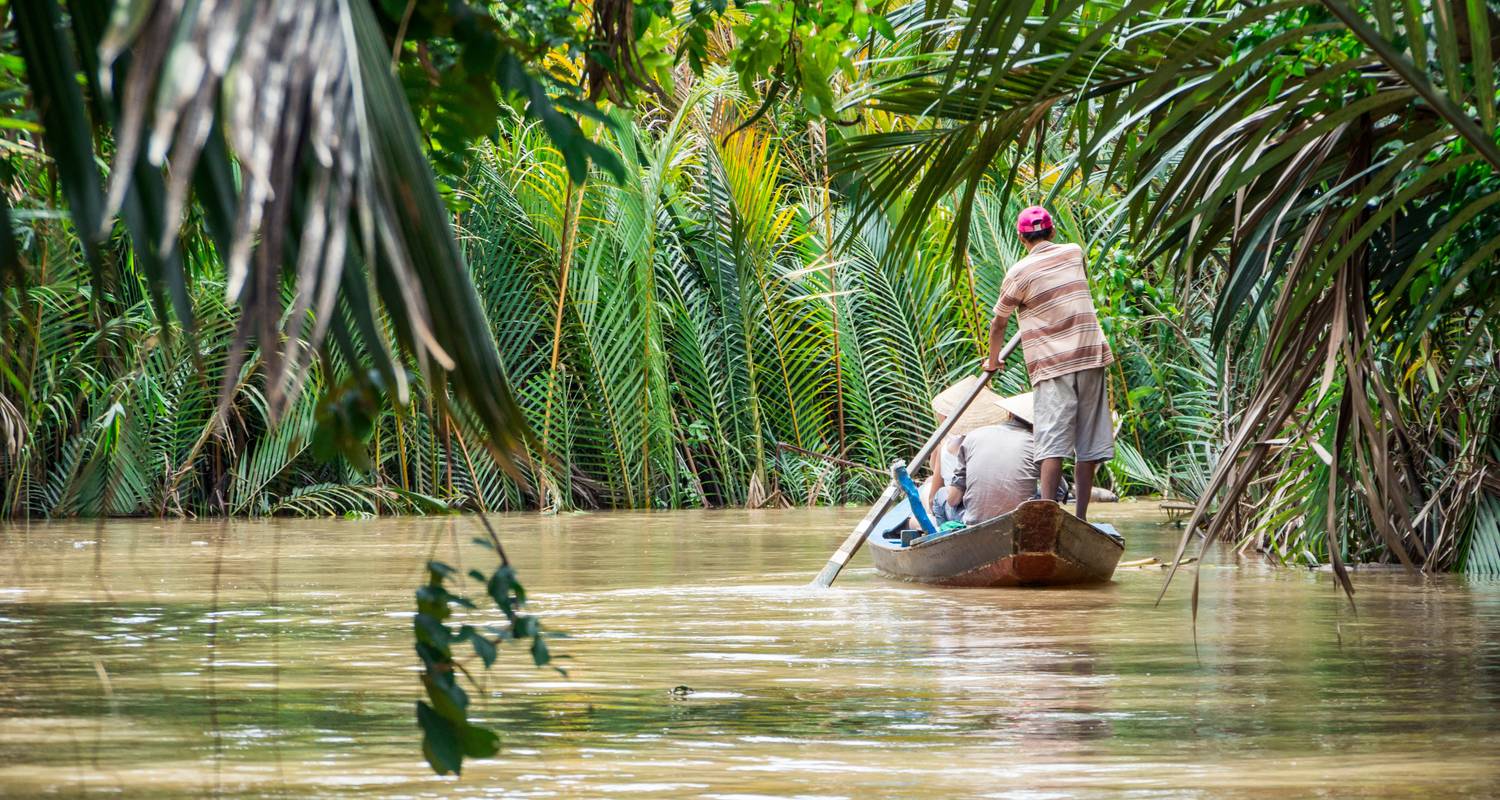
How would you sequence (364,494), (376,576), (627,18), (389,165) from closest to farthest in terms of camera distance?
(389,165)
(627,18)
(376,576)
(364,494)

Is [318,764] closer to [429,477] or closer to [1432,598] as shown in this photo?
[1432,598]

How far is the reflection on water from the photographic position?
3.06m

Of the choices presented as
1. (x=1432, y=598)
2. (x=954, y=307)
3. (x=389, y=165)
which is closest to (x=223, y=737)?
(x=389, y=165)

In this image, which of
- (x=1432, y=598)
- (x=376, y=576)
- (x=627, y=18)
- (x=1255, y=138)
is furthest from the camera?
(x=376, y=576)

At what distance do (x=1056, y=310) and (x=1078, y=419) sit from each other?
53 cm

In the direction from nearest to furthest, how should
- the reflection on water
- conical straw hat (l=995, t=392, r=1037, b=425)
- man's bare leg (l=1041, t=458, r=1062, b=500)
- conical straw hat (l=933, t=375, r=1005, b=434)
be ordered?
1. the reflection on water
2. man's bare leg (l=1041, t=458, r=1062, b=500)
3. conical straw hat (l=995, t=392, r=1037, b=425)
4. conical straw hat (l=933, t=375, r=1005, b=434)

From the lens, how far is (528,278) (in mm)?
14648

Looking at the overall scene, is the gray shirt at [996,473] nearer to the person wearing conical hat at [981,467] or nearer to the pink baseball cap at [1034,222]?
the person wearing conical hat at [981,467]

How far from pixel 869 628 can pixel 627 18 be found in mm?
3201

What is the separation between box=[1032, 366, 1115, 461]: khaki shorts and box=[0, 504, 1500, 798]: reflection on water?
0.77 metres

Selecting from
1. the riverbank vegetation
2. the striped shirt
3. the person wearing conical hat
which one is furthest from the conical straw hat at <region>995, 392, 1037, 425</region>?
the riverbank vegetation

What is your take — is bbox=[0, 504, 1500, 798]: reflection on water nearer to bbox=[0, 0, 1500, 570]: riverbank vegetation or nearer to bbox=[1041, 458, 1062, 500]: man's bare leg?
bbox=[0, 0, 1500, 570]: riverbank vegetation

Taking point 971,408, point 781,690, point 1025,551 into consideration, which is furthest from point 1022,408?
point 781,690

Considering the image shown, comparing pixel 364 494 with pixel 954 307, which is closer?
pixel 364 494
